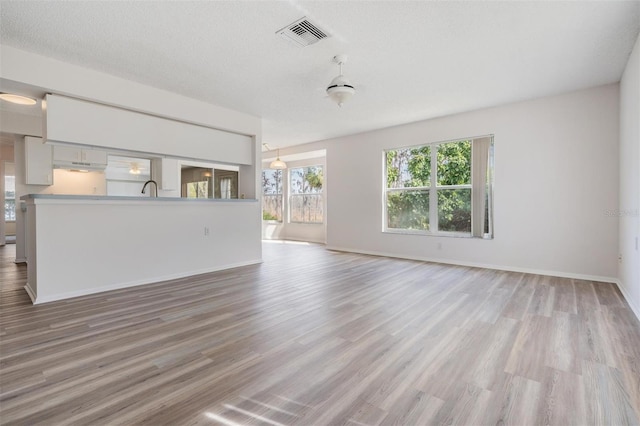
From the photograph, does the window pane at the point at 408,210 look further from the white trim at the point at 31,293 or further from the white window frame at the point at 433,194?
the white trim at the point at 31,293

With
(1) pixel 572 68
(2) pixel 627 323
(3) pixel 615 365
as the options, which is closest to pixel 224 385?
(3) pixel 615 365

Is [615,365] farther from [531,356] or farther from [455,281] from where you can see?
[455,281]

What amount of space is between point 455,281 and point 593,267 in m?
1.95

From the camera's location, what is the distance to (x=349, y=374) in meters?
1.85

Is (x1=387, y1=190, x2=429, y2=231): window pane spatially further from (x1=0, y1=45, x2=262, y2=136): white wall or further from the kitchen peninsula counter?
(x1=0, y1=45, x2=262, y2=136): white wall

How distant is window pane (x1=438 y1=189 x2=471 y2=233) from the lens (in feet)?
17.8

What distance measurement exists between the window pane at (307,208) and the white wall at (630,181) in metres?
6.47

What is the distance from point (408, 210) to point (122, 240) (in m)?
4.91

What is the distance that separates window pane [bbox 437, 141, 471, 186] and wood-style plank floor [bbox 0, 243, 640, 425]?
2403mm

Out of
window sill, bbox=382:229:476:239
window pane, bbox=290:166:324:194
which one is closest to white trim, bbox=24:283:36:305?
window sill, bbox=382:229:476:239

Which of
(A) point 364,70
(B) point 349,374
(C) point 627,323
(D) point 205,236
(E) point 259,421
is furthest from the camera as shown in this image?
(D) point 205,236

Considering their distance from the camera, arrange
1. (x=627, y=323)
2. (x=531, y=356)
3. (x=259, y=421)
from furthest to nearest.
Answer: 1. (x=627, y=323)
2. (x=531, y=356)
3. (x=259, y=421)

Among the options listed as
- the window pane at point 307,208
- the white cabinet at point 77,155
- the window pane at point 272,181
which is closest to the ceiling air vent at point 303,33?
the white cabinet at point 77,155

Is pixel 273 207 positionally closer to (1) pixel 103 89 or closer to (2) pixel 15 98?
(1) pixel 103 89
